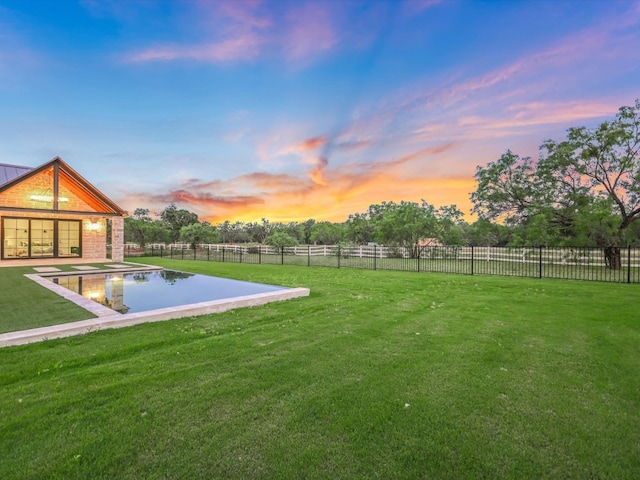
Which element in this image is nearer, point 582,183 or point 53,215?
point 53,215

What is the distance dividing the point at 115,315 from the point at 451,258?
1704cm

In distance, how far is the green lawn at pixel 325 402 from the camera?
1.80 metres

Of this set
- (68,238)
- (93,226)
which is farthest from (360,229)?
(68,238)

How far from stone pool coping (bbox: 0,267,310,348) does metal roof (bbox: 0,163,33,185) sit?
12.1m

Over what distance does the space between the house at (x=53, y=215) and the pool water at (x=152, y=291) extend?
8.49 m

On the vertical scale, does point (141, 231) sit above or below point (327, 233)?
below

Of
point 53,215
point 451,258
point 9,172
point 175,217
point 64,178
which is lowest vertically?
point 451,258

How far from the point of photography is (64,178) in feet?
50.7

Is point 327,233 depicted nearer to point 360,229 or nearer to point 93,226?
point 360,229

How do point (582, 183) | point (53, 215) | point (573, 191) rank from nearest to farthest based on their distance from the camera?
point (53, 215), point (582, 183), point (573, 191)

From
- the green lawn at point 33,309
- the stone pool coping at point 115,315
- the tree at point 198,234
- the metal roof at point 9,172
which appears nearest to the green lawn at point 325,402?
the stone pool coping at point 115,315

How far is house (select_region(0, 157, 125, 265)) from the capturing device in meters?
14.3

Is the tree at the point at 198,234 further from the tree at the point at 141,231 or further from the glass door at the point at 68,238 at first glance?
the glass door at the point at 68,238

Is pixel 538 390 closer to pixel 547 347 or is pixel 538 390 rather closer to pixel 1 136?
pixel 547 347
